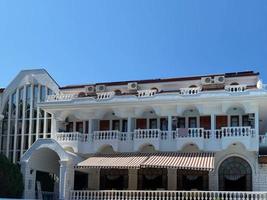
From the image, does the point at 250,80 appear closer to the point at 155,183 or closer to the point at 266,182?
the point at 266,182

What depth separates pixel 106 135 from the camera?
116 feet

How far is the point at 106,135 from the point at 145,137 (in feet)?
9.92

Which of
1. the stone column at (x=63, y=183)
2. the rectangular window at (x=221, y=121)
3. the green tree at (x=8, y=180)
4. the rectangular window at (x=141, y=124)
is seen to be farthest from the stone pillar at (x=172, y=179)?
the green tree at (x=8, y=180)

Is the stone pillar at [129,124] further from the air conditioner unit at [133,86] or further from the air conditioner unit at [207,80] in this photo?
the air conditioner unit at [207,80]

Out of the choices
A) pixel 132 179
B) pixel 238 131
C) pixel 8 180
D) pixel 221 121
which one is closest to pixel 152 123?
pixel 132 179

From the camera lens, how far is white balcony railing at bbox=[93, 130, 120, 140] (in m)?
34.7

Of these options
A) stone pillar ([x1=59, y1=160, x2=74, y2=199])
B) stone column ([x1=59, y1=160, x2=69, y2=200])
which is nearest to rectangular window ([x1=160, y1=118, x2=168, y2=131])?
stone pillar ([x1=59, y1=160, x2=74, y2=199])

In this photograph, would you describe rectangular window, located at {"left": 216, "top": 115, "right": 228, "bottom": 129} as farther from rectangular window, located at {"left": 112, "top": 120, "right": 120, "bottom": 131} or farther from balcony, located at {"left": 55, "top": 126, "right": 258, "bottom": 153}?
rectangular window, located at {"left": 112, "top": 120, "right": 120, "bottom": 131}

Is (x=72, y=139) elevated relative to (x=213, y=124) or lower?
lower

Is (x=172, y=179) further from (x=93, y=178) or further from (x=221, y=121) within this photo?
(x=93, y=178)

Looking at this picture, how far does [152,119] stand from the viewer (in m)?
36.3

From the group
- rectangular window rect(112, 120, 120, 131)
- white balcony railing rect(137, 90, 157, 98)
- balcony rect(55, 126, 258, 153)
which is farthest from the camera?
rectangular window rect(112, 120, 120, 131)

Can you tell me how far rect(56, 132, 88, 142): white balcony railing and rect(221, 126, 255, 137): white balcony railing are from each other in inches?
393

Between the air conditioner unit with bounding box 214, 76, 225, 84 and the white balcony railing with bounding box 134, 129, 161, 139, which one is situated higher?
the air conditioner unit with bounding box 214, 76, 225, 84
